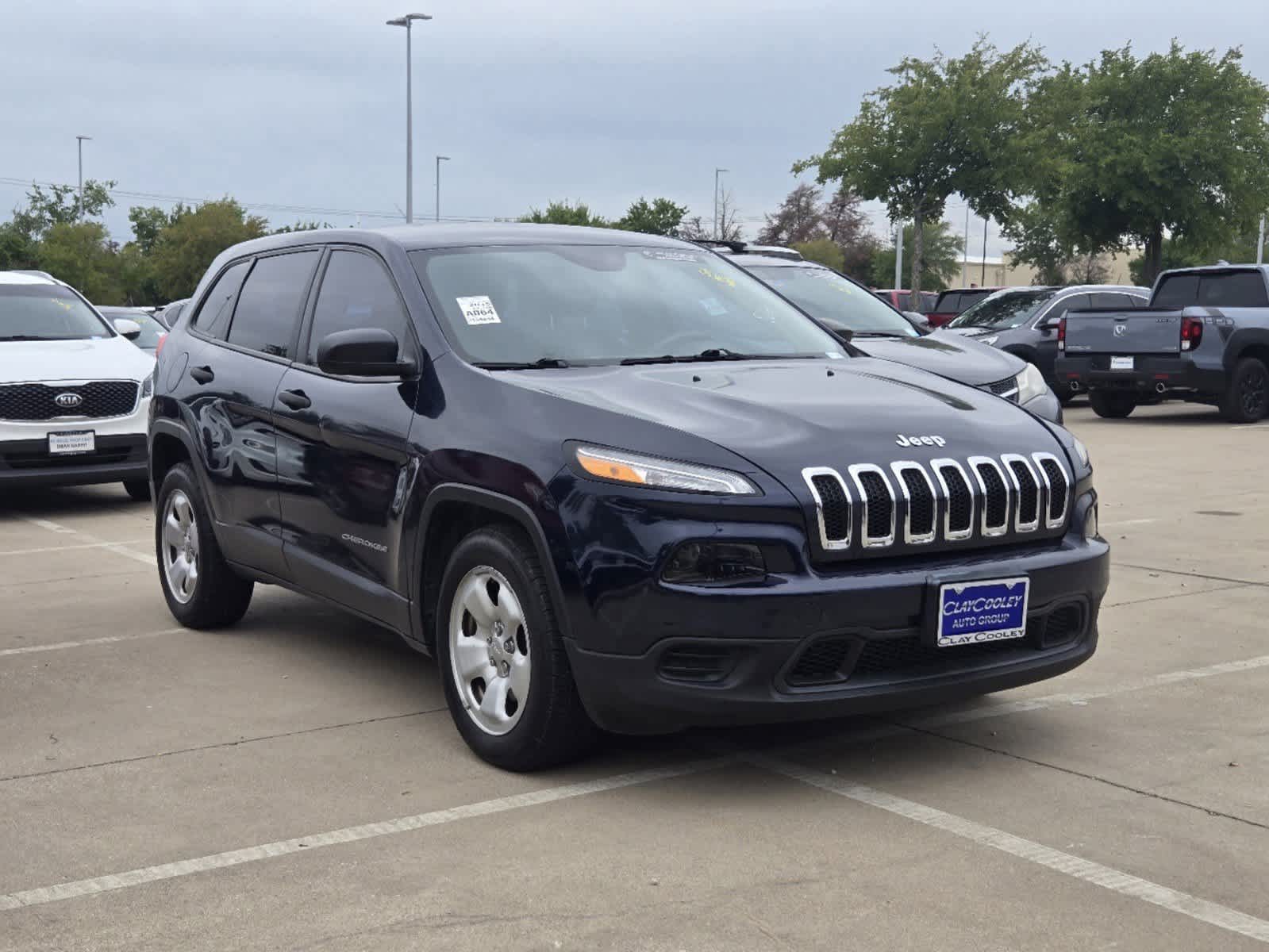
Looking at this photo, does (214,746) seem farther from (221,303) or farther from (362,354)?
(221,303)

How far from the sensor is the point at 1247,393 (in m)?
17.7

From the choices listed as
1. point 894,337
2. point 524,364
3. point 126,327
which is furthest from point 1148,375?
point 524,364

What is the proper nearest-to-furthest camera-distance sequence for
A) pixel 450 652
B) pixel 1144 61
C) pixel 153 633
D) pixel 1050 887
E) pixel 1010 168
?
pixel 1050 887
pixel 450 652
pixel 153 633
pixel 1010 168
pixel 1144 61

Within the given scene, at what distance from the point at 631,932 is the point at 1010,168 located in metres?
28.9

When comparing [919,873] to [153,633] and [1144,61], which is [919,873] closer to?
[153,633]

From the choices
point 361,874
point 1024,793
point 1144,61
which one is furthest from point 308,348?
point 1144,61

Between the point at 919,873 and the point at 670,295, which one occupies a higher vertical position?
the point at 670,295

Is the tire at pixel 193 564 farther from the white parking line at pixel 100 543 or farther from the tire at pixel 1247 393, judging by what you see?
the tire at pixel 1247 393

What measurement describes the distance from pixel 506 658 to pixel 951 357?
19.7 feet

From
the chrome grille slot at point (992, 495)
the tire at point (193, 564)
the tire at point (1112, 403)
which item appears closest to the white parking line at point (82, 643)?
the tire at point (193, 564)

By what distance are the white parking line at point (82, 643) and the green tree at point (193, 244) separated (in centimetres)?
6003

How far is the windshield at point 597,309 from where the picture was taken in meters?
5.28

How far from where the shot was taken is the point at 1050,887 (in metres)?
3.76

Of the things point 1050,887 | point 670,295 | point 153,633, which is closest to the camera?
point 1050,887
